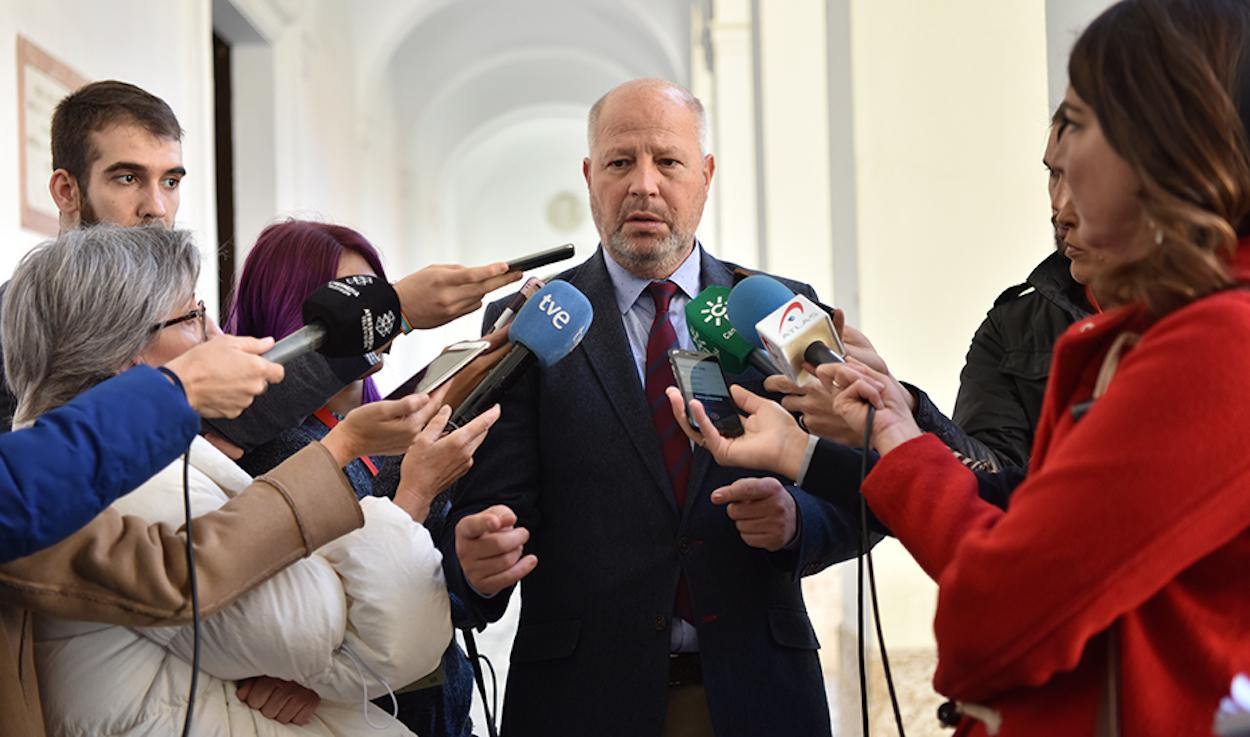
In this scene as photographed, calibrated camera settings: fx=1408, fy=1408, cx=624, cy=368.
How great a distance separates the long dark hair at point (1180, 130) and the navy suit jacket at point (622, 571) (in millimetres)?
1083

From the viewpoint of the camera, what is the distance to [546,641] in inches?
97.3

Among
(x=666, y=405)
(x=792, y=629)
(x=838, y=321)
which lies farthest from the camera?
(x=666, y=405)

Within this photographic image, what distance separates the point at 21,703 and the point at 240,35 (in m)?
7.95

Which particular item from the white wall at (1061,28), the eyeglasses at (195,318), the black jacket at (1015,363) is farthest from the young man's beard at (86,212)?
the white wall at (1061,28)

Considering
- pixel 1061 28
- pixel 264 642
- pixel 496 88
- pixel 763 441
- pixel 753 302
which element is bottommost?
pixel 264 642

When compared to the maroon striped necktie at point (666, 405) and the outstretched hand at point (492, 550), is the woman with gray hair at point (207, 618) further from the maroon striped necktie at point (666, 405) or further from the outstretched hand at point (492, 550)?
the maroon striped necktie at point (666, 405)

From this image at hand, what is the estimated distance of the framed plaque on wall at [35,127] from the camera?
4988 millimetres

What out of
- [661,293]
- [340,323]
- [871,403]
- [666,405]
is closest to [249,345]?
[340,323]

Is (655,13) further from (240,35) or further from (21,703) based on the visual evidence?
(21,703)

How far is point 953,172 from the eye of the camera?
3916mm

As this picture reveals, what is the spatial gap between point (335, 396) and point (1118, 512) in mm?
1867

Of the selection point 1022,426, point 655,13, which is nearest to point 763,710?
point 1022,426

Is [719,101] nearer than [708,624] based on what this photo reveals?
No

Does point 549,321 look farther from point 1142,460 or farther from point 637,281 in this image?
point 1142,460
